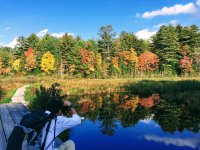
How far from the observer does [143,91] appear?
94.7ft

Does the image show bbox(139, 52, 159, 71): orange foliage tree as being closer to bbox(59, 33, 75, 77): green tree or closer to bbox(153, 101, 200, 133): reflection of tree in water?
bbox(59, 33, 75, 77): green tree

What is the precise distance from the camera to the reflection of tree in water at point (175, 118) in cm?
1477

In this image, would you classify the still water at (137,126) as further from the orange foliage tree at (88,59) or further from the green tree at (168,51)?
the green tree at (168,51)

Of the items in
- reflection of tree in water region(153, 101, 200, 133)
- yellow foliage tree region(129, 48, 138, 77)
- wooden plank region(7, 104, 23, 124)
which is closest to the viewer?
wooden plank region(7, 104, 23, 124)

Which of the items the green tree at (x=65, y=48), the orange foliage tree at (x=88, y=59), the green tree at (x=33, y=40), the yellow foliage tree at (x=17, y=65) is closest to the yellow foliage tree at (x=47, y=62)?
the green tree at (x=65, y=48)

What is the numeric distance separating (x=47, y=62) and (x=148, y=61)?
1950cm

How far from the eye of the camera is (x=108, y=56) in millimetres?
61906

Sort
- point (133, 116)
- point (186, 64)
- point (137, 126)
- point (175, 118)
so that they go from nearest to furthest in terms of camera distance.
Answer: point (137, 126), point (175, 118), point (133, 116), point (186, 64)

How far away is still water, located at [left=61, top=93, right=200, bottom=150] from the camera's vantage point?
12.1 meters

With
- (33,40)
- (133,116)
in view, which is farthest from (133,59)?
(133,116)

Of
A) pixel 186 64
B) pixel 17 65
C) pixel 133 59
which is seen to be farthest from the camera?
pixel 133 59

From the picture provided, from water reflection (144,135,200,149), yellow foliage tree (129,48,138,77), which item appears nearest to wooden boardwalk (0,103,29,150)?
water reflection (144,135,200,149)

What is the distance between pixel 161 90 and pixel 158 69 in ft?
111

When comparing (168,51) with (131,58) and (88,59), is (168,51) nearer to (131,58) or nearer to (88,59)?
(131,58)
